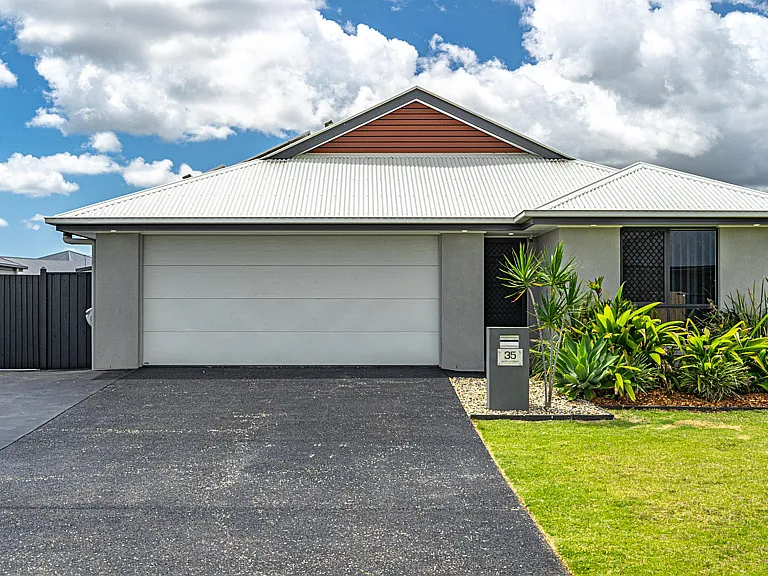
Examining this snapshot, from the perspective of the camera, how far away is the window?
41.9 ft

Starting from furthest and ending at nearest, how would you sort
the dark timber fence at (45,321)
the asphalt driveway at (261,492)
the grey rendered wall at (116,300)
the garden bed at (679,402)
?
1. the dark timber fence at (45,321)
2. the grey rendered wall at (116,300)
3. the garden bed at (679,402)
4. the asphalt driveway at (261,492)

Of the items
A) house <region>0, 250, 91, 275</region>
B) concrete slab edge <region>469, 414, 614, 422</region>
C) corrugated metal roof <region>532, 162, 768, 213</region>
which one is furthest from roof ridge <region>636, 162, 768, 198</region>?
house <region>0, 250, 91, 275</region>

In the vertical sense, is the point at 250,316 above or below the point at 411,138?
below

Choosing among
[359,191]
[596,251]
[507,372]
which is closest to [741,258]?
[596,251]

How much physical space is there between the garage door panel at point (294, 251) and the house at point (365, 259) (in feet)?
0.09

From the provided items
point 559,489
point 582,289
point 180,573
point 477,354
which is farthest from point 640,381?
point 180,573

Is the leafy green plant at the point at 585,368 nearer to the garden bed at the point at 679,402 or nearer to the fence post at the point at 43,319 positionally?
the garden bed at the point at 679,402

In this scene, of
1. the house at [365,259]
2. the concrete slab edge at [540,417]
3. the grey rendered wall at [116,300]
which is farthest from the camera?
the grey rendered wall at [116,300]

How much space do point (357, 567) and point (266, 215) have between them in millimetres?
9273

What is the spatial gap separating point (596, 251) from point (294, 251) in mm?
5481

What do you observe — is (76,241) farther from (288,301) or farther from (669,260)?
(669,260)

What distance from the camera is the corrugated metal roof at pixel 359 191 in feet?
44.3

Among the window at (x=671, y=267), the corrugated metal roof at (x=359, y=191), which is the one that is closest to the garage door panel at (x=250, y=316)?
the corrugated metal roof at (x=359, y=191)

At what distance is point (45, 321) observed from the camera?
49.5 feet
